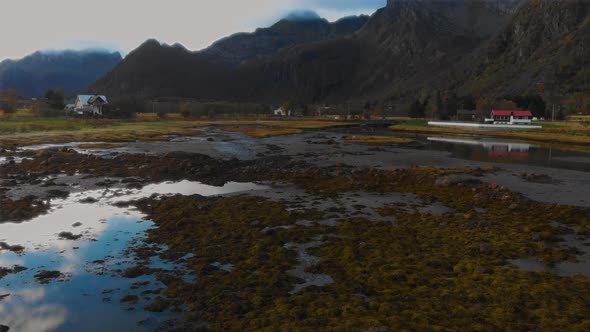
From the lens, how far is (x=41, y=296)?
11.7 meters

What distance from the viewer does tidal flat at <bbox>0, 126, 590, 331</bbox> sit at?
10.3m

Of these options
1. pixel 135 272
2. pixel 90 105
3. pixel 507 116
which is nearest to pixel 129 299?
pixel 135 272

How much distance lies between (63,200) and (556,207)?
2656 cm

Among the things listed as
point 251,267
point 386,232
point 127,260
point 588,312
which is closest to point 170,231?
point 127,260

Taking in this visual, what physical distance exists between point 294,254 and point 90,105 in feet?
419

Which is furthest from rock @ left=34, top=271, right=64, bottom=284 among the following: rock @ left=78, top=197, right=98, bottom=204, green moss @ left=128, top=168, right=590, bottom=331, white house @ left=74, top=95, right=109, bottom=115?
white house @ left=74, top=95, right=109, bottom=115

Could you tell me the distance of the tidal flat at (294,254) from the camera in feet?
33.7

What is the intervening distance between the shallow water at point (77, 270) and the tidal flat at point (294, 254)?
6 centimetres

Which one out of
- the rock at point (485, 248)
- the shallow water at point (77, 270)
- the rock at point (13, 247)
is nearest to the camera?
the shallow water at point (77, 270)

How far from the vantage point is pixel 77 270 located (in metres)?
13.4

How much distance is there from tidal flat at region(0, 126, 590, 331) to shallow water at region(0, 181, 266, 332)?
6cm

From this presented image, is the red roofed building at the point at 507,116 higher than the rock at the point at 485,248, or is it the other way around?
the red roofed building at the point at 507,116

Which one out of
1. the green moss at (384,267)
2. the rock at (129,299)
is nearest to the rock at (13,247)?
the green moss at (384,267)

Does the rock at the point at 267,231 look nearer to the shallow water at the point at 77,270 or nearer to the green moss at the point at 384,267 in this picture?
the green moss at the point at 384,267
